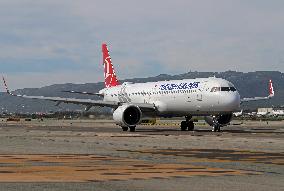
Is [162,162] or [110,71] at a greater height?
[110,71]

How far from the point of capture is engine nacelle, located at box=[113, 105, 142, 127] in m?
54.1

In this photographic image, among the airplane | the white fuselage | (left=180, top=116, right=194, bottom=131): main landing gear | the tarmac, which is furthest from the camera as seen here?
(left=180, top=116, right=194, bottom=131): main landing gear

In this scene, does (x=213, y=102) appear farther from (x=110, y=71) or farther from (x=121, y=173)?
(x=121, y=173)

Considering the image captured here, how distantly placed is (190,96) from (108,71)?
21.2 metres

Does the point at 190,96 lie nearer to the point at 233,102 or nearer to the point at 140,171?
the point at 233,102

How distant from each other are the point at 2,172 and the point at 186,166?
17.9 feet

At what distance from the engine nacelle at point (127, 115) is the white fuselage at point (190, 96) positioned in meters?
3.26

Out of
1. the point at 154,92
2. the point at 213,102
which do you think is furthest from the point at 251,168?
the point at 154,92

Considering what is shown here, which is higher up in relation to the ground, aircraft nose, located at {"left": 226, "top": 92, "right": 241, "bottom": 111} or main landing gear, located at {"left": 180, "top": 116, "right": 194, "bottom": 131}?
aircraft nose, located at {"left": 226, "top": 92, "right": 241, "bottom": 111}

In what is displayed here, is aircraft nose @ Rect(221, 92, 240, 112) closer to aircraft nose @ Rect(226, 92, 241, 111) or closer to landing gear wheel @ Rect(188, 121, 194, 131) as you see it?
aircraft nose @ Rect(226, 92, 241, 111)

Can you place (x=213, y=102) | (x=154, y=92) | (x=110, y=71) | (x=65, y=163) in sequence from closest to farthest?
1. (x=65, y=163)
2. (x=213, y=102)
3. (x=154, y=92)
4. (x=110, y=71)

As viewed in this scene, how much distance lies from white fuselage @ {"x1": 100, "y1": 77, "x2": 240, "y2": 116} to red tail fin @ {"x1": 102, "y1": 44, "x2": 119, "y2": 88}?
9.09m

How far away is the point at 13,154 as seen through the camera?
23703 millimetres

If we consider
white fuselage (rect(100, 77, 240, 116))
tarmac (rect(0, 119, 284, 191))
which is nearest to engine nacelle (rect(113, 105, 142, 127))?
white fuselage (rect(100, 77, 240, 116))
